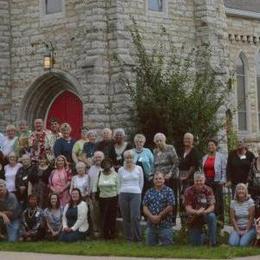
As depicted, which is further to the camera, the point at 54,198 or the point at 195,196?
the point at 54,198

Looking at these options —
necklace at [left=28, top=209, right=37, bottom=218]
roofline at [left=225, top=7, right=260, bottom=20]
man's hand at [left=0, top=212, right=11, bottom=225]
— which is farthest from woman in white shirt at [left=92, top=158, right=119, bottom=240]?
roofline at [left=225, top=7, right=260, bottom=20]

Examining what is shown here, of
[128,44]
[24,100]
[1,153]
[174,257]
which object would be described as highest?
[128,44]

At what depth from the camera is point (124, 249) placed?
12.8 metres

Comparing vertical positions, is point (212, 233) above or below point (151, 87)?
below

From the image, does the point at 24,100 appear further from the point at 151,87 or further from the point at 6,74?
the point at 151,87

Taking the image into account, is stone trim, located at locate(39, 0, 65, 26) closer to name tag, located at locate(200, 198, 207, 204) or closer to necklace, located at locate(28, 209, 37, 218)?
necklace, located at locate(28, 209, 37, 218)

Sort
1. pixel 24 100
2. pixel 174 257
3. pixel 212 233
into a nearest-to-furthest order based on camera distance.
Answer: pixel 174 257
pixel 212 233
pixel 24 100

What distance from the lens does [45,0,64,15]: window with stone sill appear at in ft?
68.1

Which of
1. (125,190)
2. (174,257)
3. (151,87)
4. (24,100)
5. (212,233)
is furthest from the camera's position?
(24,100)

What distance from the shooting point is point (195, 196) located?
13.4m

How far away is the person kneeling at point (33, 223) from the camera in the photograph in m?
14.6

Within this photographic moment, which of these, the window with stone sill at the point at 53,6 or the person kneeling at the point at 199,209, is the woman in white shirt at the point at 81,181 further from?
the window with stone sill at the point at 53,6

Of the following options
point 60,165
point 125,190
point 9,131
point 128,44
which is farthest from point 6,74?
point 125,190

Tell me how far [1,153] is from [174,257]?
18.3 feet
